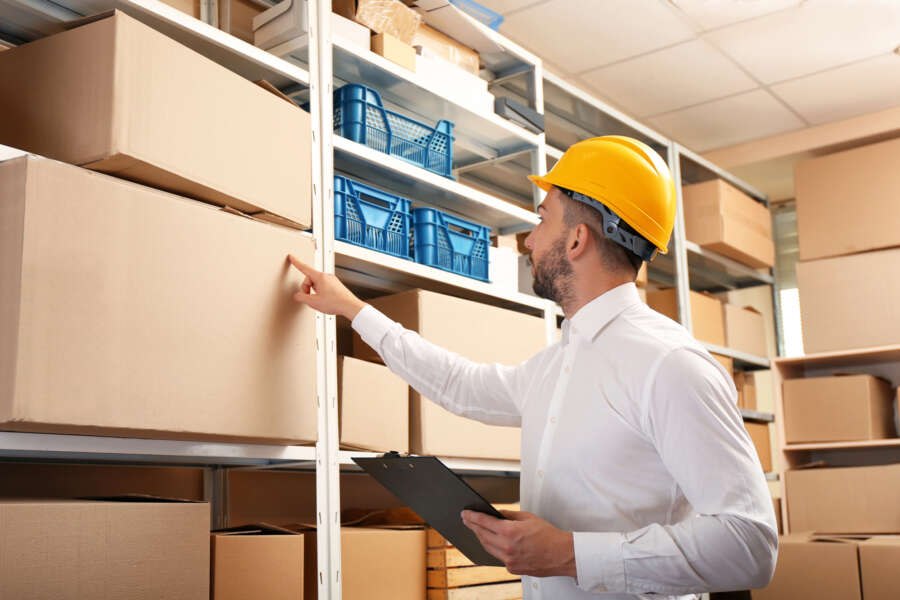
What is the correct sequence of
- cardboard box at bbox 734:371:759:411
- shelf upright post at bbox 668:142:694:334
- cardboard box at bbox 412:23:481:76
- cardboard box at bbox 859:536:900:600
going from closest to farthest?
cardboard box at bbox 412:23:481:76 → cardboard box at bbox 859:536:900:600 → shelf upright post at bbox 668:142:694:334 → cardboard box at bbox 734:371:759:411

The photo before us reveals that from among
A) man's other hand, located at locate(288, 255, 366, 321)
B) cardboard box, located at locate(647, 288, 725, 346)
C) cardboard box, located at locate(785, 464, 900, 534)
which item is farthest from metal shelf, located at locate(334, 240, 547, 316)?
cardboard box, located at locate(785, 464, 900, 534)

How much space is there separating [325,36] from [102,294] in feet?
3.28

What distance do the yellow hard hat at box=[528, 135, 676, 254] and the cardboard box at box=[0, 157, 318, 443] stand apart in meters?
0.65

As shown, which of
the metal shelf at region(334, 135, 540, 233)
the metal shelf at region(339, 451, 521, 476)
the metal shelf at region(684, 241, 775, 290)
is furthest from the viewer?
the metal shelf at region(684, 241, 775, 290)

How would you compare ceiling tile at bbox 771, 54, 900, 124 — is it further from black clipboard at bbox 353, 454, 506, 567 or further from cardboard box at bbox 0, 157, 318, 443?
black clipboard at bbox 353, 454, 506, 567

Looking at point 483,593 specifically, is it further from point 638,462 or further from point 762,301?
point 762,301

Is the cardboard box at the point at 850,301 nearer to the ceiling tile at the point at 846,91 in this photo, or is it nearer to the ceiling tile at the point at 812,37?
the ceiling tile at the point at 846,91

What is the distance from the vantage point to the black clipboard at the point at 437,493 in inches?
56.2

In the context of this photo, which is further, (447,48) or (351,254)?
(447,48)

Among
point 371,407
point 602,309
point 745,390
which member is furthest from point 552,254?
point 745,390

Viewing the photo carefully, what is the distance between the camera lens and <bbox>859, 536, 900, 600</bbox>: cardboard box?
3135 millimetres

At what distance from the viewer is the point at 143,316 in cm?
159

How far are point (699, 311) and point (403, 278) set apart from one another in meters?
1.96

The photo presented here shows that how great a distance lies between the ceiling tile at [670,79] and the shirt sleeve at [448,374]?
2151 mm
